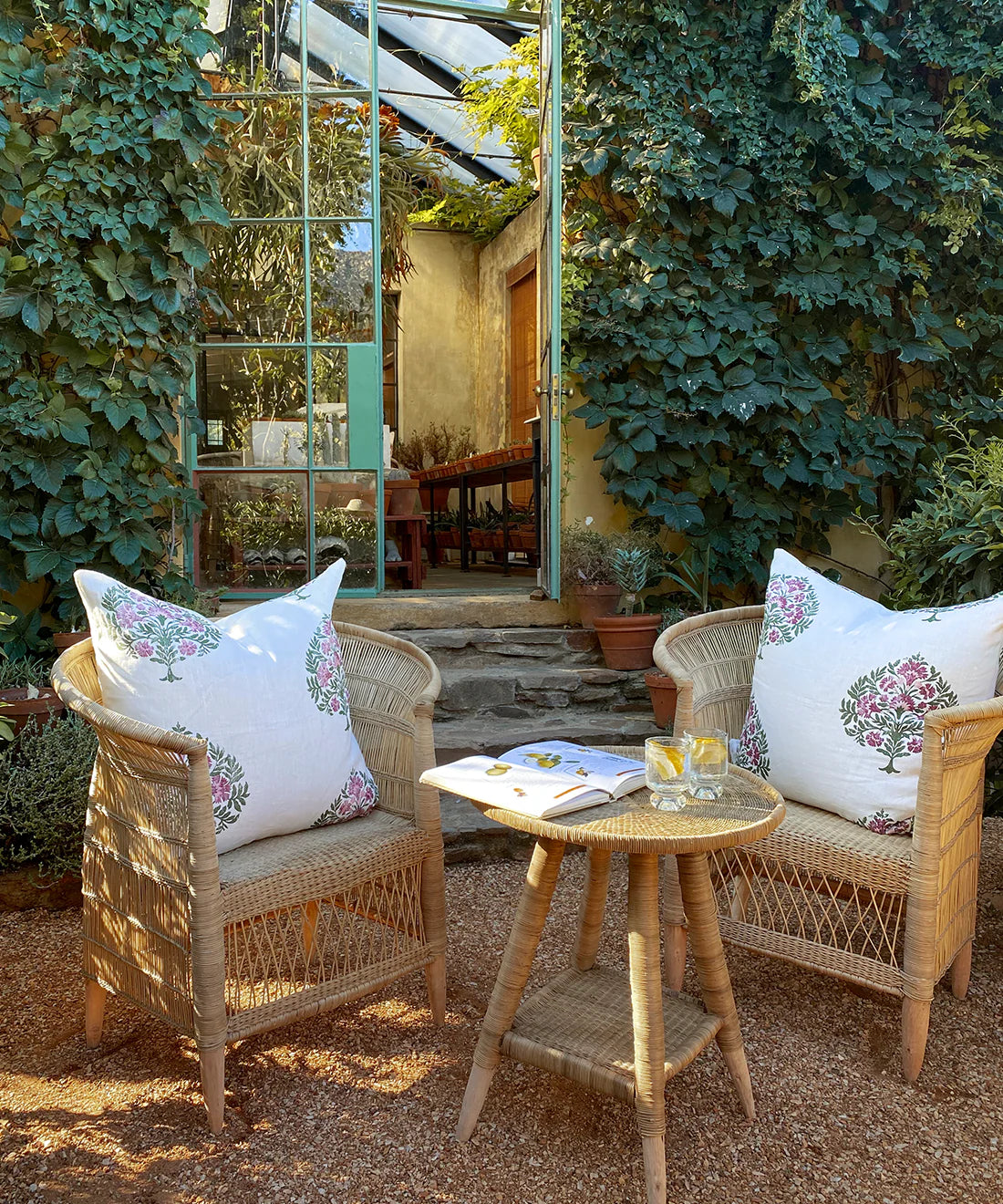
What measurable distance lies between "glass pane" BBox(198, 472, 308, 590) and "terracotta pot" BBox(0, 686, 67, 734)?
1274 millimetres

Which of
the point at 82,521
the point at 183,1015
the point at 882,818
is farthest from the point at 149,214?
the point at 882,818

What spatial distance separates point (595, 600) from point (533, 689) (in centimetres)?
46

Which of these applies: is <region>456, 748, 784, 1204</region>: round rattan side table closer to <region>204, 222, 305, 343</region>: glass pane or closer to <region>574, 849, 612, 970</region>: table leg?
<region>574, 849, 612, 970</region>: table leg

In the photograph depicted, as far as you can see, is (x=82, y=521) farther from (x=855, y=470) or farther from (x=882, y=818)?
(x=855, y=470)

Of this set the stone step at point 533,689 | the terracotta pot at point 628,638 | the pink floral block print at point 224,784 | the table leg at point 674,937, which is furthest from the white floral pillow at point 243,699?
the terracotta pot at point 628,638

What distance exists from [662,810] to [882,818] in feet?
2.17

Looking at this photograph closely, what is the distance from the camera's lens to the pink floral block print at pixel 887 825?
6.40 feet

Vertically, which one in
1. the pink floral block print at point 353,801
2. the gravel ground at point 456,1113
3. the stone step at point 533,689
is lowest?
the gravel ground at point 456,1113

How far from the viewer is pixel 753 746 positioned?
2.19 meters

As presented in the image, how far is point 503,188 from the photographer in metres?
7.95

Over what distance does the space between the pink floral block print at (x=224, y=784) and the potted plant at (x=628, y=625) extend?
2.14 m

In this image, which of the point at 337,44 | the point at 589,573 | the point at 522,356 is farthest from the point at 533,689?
the point at 522,356

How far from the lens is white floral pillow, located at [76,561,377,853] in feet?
5.83

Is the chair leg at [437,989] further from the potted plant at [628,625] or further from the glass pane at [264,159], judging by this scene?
the glass pane at [264,159]
